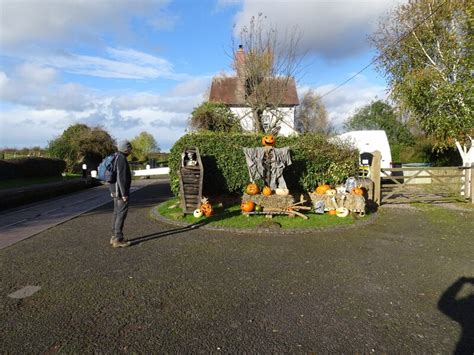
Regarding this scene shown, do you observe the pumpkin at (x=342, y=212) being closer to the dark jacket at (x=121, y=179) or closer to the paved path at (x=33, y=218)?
the dark jacket at (x=121, y=179)

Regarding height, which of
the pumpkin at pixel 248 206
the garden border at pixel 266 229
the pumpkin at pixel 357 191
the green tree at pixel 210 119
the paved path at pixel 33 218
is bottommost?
the garden border at pixel 266 229

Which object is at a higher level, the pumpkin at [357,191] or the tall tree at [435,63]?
the tall tree at [435,63]

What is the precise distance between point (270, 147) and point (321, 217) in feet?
7.79

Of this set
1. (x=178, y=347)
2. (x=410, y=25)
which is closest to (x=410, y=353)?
(x=178, y=347)

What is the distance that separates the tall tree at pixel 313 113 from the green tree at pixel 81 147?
19094 millimetres

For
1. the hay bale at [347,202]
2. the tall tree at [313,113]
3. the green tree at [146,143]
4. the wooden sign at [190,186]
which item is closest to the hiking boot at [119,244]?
the wooden sign at [190,186]

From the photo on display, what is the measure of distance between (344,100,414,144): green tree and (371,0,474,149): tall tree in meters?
17.6

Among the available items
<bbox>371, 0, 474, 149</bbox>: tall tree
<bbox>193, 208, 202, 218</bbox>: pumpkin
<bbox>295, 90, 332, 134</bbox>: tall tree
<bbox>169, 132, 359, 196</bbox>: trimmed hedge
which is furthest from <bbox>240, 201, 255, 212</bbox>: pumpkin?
<bbox>295, 90, 332, 134</bbox>: tall tree

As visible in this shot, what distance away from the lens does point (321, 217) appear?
8953 millimetres

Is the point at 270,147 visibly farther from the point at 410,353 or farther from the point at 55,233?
the point at 410,353

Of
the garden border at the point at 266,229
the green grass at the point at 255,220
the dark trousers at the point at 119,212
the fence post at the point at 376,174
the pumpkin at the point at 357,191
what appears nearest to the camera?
the dark trousers at the point at 119,212

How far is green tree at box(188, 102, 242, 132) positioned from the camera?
1789 cm

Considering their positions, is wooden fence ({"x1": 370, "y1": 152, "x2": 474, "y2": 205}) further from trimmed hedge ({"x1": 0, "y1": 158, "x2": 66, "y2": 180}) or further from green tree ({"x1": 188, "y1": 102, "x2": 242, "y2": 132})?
trimmed hedge ({"x1": 0, "y1": 158, "x2": 66, "y2": 180})

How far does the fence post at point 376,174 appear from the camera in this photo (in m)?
10.7
